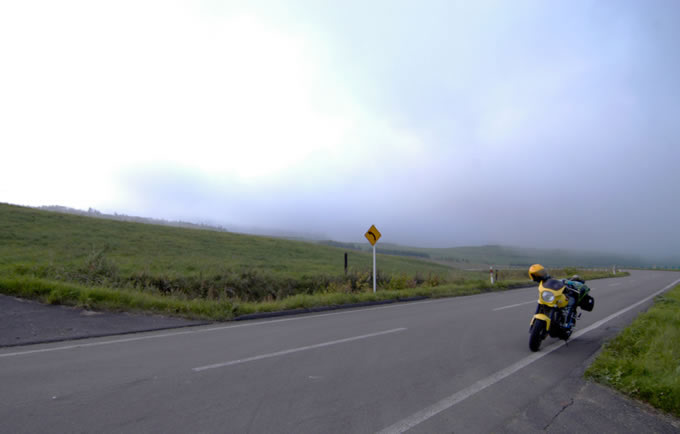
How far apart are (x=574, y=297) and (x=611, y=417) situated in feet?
12.1

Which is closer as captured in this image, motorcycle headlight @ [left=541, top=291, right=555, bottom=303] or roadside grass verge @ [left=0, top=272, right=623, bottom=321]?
motorcycle headlight @ [left=541, top=291, right=555, bottom=303]

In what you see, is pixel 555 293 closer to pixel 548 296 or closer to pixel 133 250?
pixel 548 296

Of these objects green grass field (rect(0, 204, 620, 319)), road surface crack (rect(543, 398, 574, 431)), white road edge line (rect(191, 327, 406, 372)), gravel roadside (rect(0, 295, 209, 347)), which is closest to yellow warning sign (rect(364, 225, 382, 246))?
green grass field (rect(0, 204, 620, 319))

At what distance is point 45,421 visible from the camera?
3584 mm

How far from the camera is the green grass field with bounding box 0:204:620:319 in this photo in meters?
9.70

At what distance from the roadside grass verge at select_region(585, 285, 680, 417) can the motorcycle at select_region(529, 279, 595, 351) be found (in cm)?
76

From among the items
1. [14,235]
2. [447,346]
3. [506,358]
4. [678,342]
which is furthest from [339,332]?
[14,235]

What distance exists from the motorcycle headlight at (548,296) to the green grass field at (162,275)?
22.0 feet

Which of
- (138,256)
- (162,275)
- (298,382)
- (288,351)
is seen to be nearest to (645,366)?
(298,382)

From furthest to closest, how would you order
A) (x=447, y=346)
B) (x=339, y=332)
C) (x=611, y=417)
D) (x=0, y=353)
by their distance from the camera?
(x=339, y=332)
(x=447, y=346)
(x=0, y=353)
(x=611, y=417)

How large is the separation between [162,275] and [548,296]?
1279cm

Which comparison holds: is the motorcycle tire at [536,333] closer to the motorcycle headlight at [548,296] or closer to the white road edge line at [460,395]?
the white road edge line at [460,395]

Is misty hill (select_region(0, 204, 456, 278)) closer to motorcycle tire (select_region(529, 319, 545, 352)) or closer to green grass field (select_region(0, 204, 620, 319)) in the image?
green grass field (select_region(0, 204, 620, 319))

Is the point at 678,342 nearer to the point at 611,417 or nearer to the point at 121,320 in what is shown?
the point at 611,417
